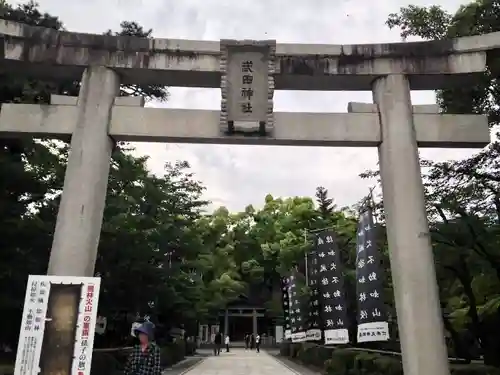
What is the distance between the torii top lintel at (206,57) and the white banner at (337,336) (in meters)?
7.70

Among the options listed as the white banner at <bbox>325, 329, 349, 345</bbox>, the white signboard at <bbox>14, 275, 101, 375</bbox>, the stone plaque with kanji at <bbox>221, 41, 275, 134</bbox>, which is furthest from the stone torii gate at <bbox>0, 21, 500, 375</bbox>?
the white banner at <bbox>325, 329, 349, 345</bbox>

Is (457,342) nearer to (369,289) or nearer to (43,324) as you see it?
(369,289)

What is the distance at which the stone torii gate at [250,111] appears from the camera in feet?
28.6

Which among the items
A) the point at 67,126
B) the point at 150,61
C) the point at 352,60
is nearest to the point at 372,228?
the point at 352,60

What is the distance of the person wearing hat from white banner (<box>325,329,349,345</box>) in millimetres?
9182

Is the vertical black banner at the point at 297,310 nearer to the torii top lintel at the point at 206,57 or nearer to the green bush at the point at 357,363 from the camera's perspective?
the green bush at the point at 357,363

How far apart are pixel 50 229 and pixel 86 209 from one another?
3.30m

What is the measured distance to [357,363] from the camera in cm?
1453

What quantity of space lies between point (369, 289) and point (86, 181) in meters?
6.75

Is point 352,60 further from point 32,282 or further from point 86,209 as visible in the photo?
point 32,282

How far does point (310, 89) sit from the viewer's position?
1029 centimetres

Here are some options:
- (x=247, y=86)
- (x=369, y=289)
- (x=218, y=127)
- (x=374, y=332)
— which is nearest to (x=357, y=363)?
(x=374, y=332)

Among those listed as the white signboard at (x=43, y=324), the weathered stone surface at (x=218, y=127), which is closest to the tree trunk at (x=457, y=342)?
the weathered stone surface at (x=218, y=127)

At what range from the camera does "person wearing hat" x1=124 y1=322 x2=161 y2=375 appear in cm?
Answer: 595
